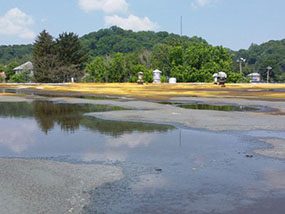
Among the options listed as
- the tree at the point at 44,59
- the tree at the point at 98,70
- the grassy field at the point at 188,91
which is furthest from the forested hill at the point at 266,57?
the grassy field at the point at 188,91

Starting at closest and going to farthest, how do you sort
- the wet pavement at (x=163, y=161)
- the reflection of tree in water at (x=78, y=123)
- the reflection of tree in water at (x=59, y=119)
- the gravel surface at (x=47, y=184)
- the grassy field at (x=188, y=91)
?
1. the gravel surface at (x=47, y=184)
2. the wet pavement at (x=163, y=161)
3. the reflection of tree in water at (x=78, y=123)
4. the reflection of tree in water at (x=59, y=119)
5. the grassy field at (x=188, y=91)

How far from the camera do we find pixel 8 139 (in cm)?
1599

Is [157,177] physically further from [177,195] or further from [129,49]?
[129,49]

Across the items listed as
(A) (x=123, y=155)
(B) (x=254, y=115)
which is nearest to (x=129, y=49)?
(B) (x=254, y=115)

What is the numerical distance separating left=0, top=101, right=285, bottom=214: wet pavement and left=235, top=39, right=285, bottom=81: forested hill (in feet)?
328

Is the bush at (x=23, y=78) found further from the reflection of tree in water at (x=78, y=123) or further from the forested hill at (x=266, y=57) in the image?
the reflection of tree in water at (x=78, y=123)

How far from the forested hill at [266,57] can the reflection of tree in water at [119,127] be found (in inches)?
3835

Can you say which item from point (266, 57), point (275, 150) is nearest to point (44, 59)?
point (275, 150)

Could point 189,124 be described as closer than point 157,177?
No

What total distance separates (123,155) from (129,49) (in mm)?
145442

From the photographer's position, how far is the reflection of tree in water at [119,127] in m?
17.7

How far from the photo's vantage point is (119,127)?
18.9 meters

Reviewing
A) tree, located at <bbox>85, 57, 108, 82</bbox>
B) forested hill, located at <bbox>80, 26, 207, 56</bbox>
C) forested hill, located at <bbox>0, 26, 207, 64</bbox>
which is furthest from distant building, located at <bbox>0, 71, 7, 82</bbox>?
forested hill, located at <bbox>80, 26, 207, 56</bbox>

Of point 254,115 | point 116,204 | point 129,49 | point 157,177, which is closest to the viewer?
point 116,204
